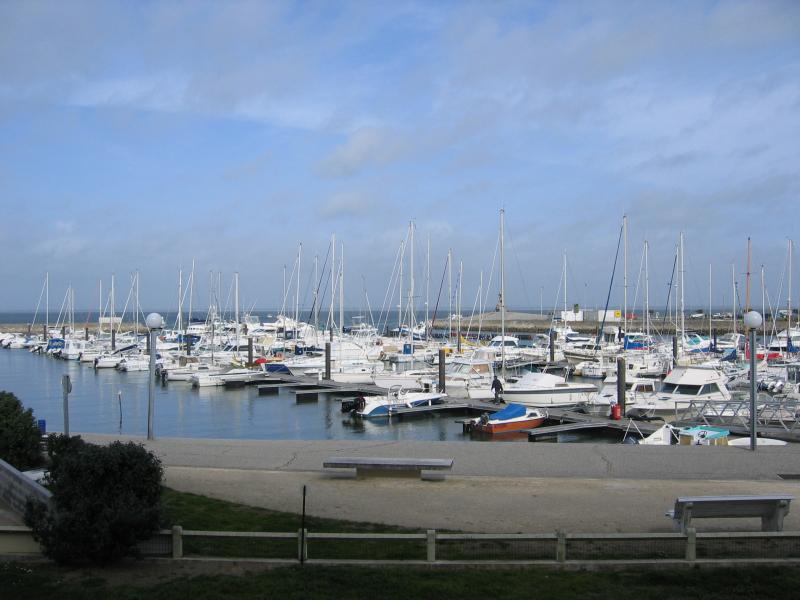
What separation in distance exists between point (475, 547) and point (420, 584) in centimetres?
154

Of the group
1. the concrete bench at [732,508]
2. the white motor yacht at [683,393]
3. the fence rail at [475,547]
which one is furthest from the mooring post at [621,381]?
the fence rail at [475,547]

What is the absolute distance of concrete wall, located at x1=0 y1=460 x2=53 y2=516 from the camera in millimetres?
10484

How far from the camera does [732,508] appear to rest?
10750mm

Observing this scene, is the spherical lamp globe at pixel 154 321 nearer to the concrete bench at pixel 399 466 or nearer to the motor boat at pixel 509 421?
the concrete bench at pixel 399 466

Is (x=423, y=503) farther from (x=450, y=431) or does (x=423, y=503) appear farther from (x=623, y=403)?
(x=623, y=403)

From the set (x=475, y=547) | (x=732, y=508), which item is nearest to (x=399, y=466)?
(x=475, y=547)

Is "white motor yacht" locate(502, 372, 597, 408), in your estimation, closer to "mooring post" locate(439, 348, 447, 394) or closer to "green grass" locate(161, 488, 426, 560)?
"mooring post" locate(439, 348, 447, 394)

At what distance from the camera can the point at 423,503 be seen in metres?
13.1

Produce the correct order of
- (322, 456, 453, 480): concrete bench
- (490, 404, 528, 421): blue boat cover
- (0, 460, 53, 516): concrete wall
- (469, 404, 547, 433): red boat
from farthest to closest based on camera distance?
(490, 404, 528, 421): blue boat cover
(469, 404, 547, 433): red boat
(322, 456, 453, 480): concrete bench
(0, 460, 53, 516): concrete wall

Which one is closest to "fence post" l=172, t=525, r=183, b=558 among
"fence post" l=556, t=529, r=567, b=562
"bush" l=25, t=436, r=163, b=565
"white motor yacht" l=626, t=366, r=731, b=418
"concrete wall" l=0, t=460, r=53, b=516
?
"bush" l=25, t=436, r=163, b=565

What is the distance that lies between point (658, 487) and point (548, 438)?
59.3ft

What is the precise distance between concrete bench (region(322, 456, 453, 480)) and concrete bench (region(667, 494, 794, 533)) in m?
5.12

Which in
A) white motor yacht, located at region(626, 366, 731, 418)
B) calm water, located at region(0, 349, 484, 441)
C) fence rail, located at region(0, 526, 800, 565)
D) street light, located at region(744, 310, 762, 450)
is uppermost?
street light, located at region(744, 310, 762, 450)

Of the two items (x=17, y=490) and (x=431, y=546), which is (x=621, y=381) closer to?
(x=431, y=546)
